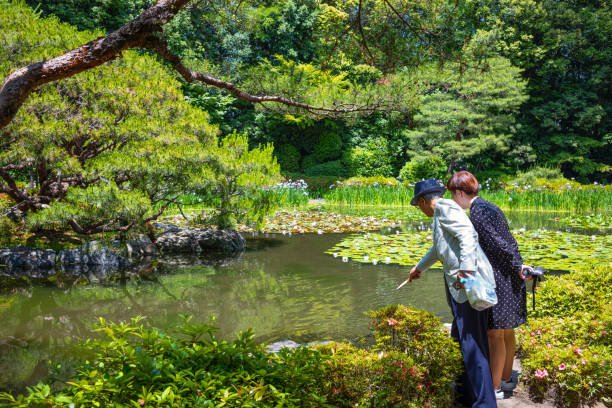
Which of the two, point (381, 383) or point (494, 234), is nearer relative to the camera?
point (381, 383)

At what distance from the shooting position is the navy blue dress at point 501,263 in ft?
7.57

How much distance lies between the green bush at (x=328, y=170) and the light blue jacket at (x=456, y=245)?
17.4 metres

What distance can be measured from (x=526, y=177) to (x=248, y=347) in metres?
17.1

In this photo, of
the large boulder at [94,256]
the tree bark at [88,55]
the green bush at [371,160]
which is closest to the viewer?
the tree bark at [88,55]

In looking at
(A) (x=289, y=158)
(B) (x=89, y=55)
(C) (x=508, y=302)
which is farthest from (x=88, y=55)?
(A) (x=289, y=158)

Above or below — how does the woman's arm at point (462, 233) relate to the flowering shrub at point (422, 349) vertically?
above

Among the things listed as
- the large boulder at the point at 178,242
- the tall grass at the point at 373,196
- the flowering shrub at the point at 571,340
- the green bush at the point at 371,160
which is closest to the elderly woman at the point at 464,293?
the flowering shrub at the point at 571,340

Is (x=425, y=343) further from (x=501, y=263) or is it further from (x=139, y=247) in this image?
(x=139, y=247)

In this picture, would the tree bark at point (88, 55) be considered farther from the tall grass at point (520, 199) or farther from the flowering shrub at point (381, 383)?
the tall grass at point (520, 199)

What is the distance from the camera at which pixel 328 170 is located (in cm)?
1961

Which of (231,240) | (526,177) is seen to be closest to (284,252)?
(231,240)

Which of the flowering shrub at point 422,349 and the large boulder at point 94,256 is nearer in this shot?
the flowering shrub at point 422,349

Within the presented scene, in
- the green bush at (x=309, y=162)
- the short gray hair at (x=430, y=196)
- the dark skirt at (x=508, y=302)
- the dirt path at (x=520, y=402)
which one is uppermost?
the green bush at (x=309, y=162)

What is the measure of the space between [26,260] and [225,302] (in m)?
3.74
